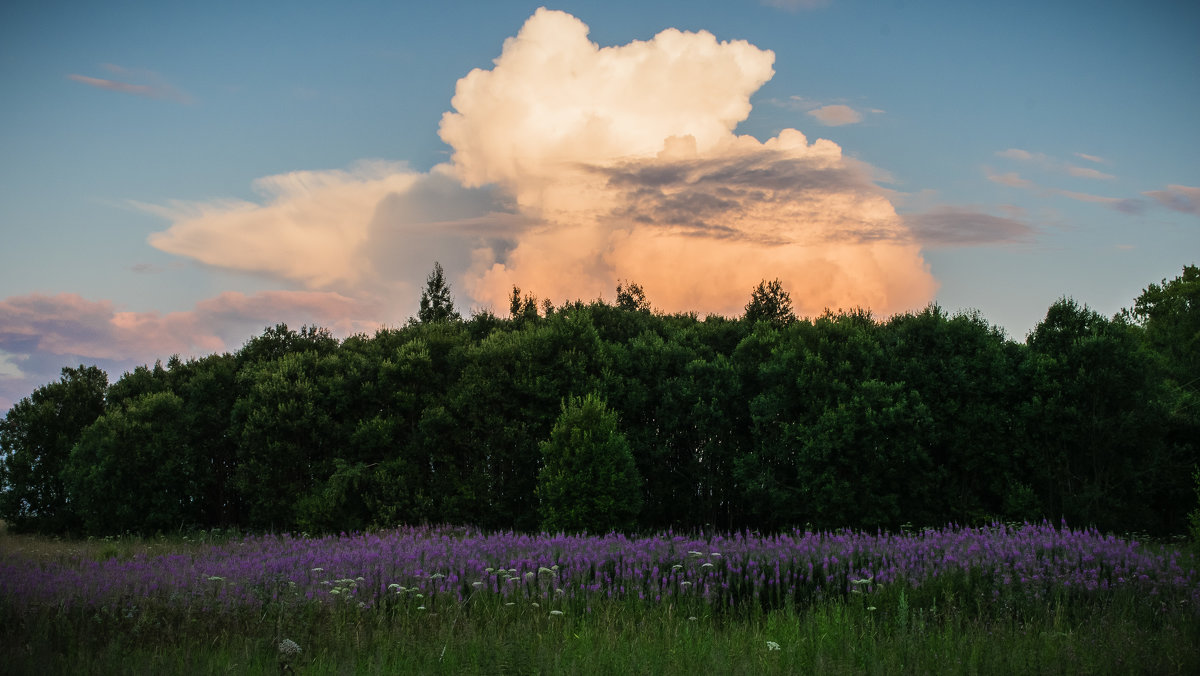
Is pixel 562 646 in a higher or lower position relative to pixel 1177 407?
lower

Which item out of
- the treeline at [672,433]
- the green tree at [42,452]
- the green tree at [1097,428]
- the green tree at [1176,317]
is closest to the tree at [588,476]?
the treeline at [672,433]

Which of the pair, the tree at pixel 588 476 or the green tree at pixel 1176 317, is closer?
the tree at pixel 588 476

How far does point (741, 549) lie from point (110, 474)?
18321mm

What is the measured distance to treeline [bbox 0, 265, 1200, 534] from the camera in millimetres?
16047

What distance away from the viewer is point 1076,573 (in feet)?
30.1

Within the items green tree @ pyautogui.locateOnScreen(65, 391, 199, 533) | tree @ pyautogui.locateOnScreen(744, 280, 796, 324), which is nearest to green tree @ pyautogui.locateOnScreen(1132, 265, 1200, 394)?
tree @ pyautogui.locateOnScreen(744, 280, 796, 324)

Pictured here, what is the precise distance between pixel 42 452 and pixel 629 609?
24198mm

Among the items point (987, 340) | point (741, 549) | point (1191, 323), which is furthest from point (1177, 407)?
point (1191, 323)

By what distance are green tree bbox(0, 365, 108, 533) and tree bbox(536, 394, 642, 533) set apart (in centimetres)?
1688

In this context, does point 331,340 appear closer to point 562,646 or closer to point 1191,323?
point 562,646

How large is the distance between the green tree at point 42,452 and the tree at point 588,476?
16.9 metres

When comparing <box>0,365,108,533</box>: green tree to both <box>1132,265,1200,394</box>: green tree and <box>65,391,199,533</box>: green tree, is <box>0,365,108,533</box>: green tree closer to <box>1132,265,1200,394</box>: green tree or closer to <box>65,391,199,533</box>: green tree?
<box>65,391,199,533</box>: green tree

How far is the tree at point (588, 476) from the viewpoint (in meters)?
15.6

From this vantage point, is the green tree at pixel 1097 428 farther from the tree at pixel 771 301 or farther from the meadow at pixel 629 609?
the tree at pixel 771 301
